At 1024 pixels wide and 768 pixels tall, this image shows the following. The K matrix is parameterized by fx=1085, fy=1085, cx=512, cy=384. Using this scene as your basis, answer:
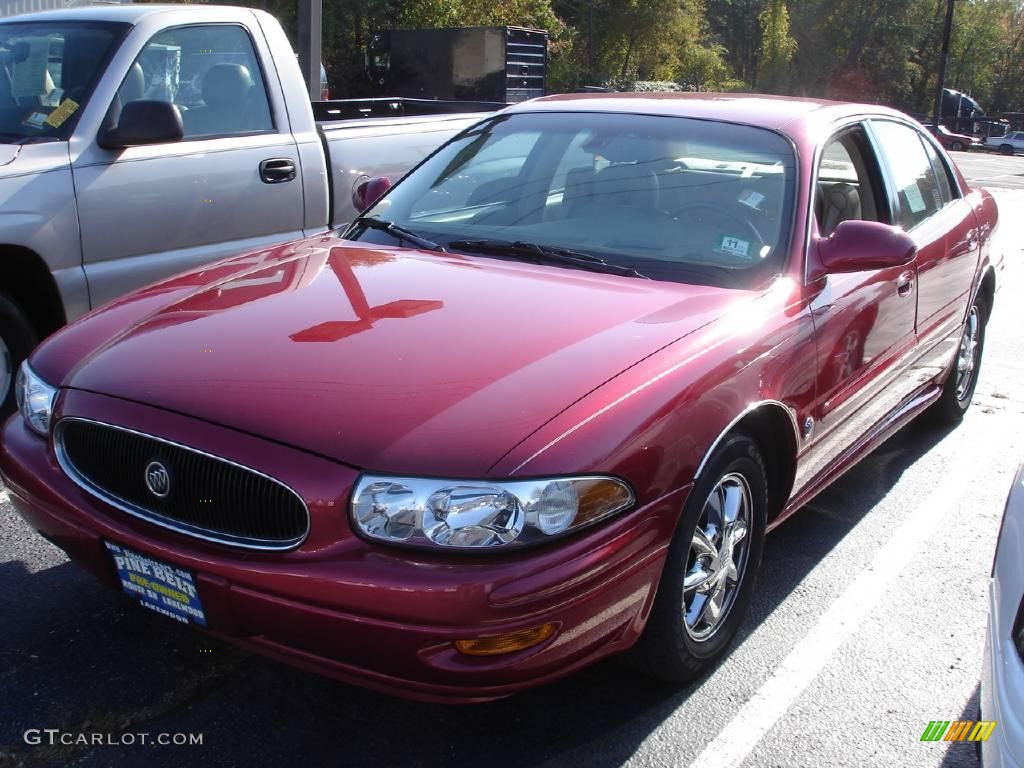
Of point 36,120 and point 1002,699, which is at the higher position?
point 36,120

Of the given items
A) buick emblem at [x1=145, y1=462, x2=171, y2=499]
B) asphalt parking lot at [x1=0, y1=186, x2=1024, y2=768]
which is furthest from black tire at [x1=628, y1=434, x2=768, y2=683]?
buick emblem at [x1=145, y1=462, x2=171, y2=499]

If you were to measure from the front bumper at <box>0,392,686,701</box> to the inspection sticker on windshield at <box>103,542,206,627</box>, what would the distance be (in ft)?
0.11

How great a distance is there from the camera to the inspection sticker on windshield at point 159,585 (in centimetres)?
261

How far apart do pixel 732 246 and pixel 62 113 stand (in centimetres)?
316

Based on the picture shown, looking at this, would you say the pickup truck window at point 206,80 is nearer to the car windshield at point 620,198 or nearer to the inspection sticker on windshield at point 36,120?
the inspection sticker on windshield at point 36,120

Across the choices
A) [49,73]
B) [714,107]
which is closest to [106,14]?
[49,73]

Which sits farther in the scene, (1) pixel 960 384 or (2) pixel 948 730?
(1) pixel 960 384

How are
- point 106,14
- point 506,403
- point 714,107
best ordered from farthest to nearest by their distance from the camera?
point 106,14 → point 714,107 → point 506,403

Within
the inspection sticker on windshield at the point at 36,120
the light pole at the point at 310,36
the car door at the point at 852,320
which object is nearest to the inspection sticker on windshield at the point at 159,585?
the car door at the point at 852,320

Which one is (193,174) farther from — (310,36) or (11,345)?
(310,36)

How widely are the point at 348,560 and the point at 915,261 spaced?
300cm

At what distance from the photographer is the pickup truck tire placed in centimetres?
466

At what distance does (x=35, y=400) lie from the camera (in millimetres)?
3135

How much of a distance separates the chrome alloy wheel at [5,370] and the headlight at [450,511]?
291 cm
